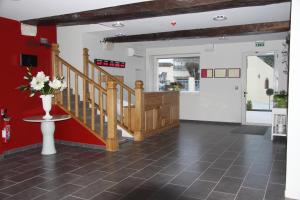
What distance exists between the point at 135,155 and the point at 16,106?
7.84 feet

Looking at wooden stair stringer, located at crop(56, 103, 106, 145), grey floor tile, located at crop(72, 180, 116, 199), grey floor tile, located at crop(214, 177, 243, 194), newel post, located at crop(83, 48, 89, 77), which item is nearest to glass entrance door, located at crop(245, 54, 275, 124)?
newel post, located at crop(83, 48, 89, 77)

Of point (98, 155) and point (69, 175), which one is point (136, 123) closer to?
point (98, 155)

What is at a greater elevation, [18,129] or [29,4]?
[29,4]

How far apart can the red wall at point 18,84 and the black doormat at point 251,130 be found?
385 centimetres

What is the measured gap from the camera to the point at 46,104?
15.5ft

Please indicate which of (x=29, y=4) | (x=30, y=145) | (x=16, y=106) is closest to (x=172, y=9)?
(x=29, y=4)

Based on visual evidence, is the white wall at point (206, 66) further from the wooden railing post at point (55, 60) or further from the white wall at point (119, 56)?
the wooden railing post at point (55, 60)

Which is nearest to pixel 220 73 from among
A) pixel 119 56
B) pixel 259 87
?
pixel 259 87

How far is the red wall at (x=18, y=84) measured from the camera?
15.4ft

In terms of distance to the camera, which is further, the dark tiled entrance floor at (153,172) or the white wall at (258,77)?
the white wall at (258,77)

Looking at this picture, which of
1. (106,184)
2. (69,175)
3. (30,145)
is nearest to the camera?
(106,184)

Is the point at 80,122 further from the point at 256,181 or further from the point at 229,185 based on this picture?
the point at 256,181

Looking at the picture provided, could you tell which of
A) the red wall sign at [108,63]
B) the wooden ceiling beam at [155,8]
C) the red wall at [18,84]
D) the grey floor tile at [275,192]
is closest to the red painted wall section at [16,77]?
the red wall at [18,84]

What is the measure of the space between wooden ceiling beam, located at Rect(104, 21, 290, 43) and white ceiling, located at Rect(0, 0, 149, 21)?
2542mm
